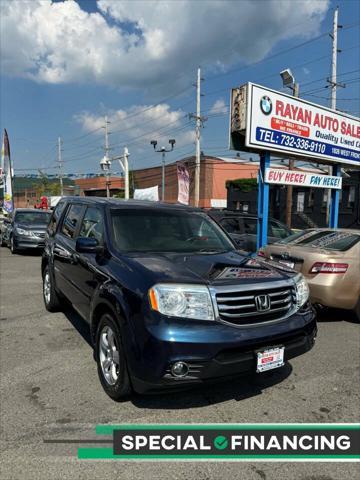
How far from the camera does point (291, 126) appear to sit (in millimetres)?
9000

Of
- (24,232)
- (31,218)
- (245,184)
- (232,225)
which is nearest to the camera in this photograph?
(232,225)

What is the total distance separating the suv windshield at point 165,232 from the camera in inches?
152

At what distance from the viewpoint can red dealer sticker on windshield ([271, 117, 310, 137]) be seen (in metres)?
8.56

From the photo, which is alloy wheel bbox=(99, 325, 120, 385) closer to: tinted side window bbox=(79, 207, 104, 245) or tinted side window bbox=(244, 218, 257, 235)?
tinted side window bbox=(79, 207, 104, 245)

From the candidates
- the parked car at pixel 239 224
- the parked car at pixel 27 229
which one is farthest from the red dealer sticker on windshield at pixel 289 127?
the parked car at pixel 27 229

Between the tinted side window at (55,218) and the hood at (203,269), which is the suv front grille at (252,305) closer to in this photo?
the hood at (203,269)

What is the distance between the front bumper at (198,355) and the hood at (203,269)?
387 mm

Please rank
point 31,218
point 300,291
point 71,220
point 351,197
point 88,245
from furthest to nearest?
point 351,197 → point 31,218 → point 71,220 → point 88,245 → point 300,291

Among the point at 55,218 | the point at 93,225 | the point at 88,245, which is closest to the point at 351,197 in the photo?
the point at 55,218

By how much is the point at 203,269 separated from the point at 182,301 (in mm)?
481

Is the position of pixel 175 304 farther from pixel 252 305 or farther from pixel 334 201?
pixel 334 201

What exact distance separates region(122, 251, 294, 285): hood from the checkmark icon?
1.16 m

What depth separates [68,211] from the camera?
5.43 metres

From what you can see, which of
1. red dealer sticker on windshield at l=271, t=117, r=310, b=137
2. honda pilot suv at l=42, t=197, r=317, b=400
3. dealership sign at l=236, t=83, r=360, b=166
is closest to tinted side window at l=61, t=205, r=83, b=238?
honda pilot suv at l=42, t=197, r=317, b=400
